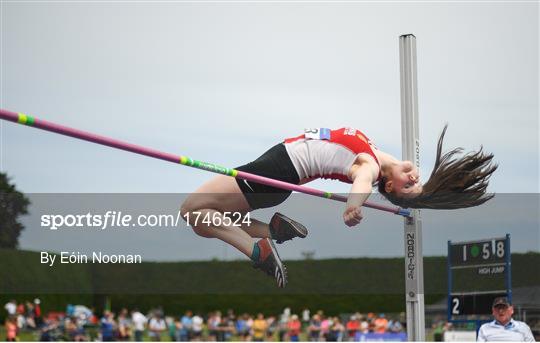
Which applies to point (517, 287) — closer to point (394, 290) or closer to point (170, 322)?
point (394, 290)

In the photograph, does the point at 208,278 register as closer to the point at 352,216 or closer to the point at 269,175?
the point at 269,175

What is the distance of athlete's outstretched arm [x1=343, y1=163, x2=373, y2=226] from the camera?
620cm

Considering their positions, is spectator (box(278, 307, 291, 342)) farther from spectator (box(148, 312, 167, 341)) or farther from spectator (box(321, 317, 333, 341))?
spectator (box(148, 312, 167, 341))

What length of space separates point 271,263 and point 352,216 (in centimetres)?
74

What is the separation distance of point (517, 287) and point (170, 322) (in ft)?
42.6

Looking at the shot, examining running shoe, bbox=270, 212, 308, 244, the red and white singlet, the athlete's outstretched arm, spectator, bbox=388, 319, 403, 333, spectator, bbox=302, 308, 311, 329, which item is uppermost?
the red and white singlet

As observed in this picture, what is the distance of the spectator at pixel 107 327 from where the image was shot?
16.6 metres

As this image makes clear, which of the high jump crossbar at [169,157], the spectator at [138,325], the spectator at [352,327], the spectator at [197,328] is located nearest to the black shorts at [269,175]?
the high jump crossbar at [169,157]

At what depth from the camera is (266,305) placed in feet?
74.6

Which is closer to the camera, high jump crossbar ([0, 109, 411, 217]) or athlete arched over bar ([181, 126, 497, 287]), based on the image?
high jump crossbar ([0, 109, 411, 217])

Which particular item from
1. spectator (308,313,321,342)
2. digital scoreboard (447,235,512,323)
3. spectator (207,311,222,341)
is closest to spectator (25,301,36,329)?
spectator (207,311,222,341)

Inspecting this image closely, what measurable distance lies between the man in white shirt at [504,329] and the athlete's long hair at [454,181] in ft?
2.97

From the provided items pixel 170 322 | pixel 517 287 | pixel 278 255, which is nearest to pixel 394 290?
pixel 278 255

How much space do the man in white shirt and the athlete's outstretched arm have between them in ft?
5.60
